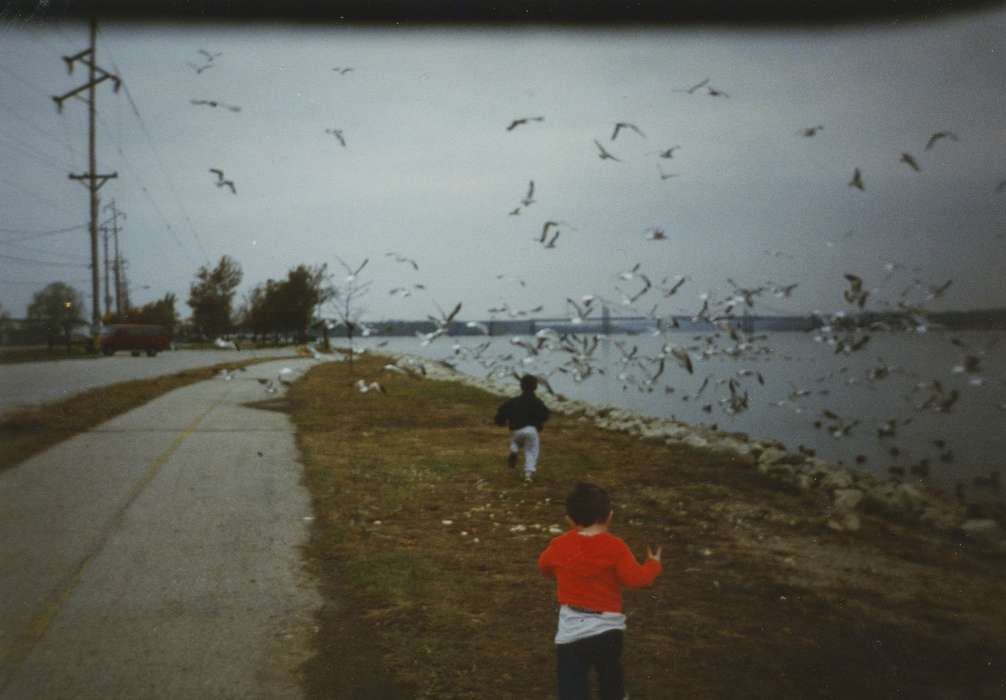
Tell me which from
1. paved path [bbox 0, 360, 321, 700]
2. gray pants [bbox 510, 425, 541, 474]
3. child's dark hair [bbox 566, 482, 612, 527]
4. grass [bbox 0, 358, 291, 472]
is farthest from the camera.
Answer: grass [bbox 0, 358, 291, 472]

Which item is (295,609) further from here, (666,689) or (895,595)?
(895,595)

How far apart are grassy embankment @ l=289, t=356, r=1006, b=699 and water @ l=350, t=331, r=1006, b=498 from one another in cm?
708

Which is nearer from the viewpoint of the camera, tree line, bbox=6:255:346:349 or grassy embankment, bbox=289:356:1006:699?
grassy embankment, bbox=289:356:1006:699

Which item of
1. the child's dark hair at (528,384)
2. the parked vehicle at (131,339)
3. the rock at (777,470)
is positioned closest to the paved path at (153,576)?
the child's dark hair at (528,384)

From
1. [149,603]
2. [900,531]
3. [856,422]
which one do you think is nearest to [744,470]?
[900,531]

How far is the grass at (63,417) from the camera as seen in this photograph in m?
11.3

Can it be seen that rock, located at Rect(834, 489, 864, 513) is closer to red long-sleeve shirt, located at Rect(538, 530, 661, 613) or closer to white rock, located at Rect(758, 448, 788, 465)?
white rock, located at Rect(758, 448, 788, 465)

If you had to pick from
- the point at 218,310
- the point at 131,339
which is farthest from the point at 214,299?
the point at 131,339

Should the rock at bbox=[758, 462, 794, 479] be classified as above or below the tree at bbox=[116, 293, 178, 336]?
below

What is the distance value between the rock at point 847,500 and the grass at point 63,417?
1018cm

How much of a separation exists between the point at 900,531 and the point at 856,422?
15.5m

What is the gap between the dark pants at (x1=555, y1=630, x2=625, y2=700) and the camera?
131 inches

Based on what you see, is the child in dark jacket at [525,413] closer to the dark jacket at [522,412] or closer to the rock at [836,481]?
the dark jacket at [522,412]

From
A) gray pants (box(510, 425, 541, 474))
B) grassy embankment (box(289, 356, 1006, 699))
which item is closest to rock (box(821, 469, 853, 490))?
grassy embankment (box(289, 356, 1006, 699))
